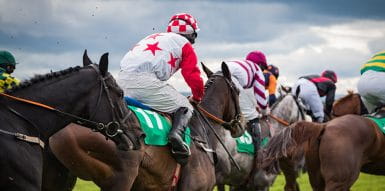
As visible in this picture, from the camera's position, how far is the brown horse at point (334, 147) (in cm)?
855

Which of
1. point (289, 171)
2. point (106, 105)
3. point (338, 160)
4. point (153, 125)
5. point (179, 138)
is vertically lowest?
point (289, 171)

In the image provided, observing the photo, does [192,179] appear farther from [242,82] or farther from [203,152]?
[242,82]

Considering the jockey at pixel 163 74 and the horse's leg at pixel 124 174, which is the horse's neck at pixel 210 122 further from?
the horse's leg at pixel 124 174

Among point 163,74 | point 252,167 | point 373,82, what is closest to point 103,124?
point 163,74

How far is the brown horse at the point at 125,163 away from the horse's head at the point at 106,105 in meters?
0.23

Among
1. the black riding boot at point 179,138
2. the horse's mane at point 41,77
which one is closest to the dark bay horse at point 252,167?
the black riding boot at point 179,138

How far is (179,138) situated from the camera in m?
7.02

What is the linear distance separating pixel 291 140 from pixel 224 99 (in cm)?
111

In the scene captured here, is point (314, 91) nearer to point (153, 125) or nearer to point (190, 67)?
point (190, 67)

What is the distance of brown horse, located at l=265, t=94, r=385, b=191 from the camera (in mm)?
8547

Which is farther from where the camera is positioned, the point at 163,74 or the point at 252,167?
the point at 252,167

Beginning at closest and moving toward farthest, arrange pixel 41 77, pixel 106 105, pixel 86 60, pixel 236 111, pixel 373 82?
pixel 41 77 → pixel 106 105 → pixel 86 60 → pixel 236 111 → pixel 373 82

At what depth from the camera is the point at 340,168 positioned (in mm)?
8516

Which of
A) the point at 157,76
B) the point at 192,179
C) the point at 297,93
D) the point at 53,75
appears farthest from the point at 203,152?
the point at 297,93
